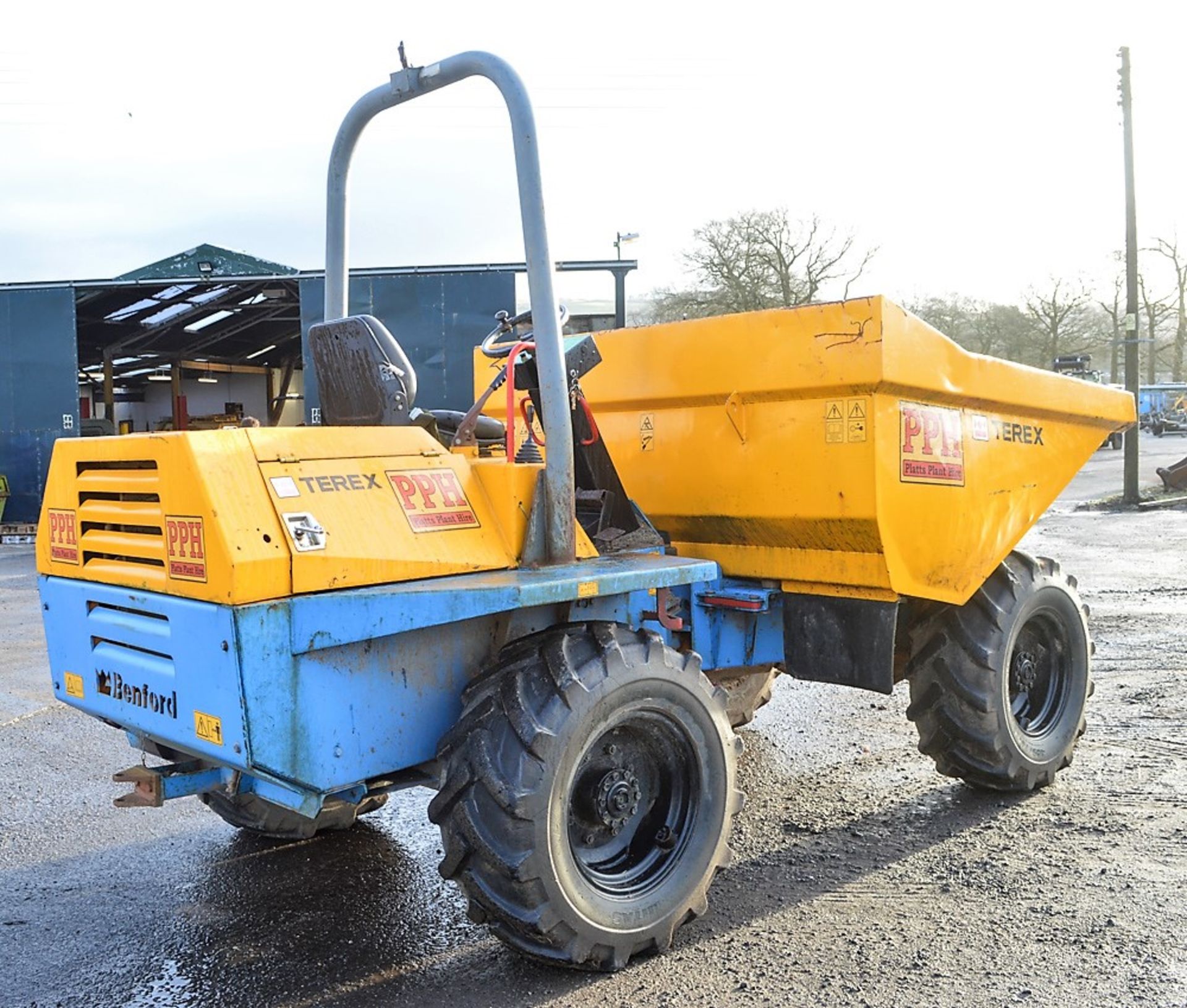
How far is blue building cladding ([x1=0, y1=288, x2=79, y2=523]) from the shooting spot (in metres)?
17.0

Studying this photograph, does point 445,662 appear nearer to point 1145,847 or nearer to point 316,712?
point 316,712

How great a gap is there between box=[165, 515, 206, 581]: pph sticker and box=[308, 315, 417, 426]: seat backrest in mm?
767

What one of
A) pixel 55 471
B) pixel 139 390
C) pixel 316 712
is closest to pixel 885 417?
pixel 316 712

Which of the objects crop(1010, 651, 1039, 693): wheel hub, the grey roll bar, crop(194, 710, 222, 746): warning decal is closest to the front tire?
the grey roll bar

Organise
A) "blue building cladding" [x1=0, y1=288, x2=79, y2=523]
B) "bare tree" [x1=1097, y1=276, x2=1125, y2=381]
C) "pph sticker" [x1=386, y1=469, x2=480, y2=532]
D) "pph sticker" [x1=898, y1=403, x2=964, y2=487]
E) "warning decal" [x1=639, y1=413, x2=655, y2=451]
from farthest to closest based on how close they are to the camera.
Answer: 1. "bare tree" [x1=1097, y1=276, x2=1125, y2=381]
2. "blue building cladding" [x1=0, y1=288, x2=79, y2=523]
3. "warning decal" [x1=639, y1=413, x2=655, y2=451]
4. "pph sticker" [x1=898, y1=403, x2=964, y2=487]
5. "pph sticker" [x1=386, y1=469, x2=480, y2=532]

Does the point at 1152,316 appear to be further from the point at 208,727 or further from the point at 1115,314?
the point at 208,727

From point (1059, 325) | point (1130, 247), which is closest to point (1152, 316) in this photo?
point (1059, 325)

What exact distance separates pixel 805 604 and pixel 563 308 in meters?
1.55

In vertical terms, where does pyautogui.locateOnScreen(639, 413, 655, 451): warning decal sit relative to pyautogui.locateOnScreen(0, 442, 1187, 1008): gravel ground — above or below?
above

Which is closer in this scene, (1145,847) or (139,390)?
(1145,847)

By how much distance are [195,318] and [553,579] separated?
18.2 metres

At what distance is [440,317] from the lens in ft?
52.5

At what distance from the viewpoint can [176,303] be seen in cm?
1834

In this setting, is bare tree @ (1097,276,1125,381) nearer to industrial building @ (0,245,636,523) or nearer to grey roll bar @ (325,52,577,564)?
industrial building @ (0,245,636,523)
